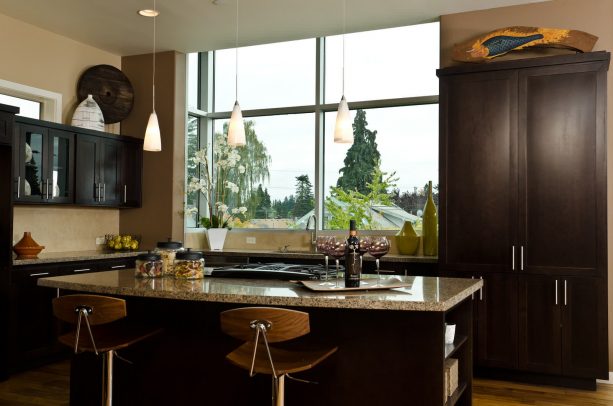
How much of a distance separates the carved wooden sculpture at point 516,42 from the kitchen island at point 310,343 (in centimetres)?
235

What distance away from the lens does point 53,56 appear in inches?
229

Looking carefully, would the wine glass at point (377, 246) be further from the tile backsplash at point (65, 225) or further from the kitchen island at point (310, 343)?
the tile backsplash at point (65, 225)

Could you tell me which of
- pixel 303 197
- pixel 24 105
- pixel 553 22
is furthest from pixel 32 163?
pixel 553 22

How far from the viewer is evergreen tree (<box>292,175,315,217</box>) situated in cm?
639

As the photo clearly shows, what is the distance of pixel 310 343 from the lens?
295 cm

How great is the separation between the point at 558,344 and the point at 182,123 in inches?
170

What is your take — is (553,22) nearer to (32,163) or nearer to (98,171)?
(98,171)

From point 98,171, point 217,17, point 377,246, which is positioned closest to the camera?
point 377,246

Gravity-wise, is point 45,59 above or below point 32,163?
above

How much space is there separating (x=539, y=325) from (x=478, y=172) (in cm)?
127

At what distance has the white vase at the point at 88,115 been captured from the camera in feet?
19.2

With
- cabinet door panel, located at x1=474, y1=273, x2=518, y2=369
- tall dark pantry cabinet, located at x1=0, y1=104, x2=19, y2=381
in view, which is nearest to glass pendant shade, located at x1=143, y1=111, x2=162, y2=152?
tall dark pantry cabinet, located at x1=0, y1=104, x2=19, y2=381

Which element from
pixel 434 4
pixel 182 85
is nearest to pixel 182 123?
pixel 182 85

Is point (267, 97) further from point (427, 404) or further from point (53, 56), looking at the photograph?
point (427, 404)
